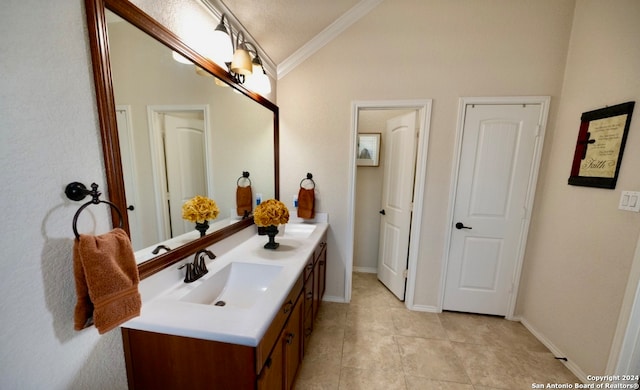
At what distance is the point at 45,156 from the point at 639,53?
2.86m

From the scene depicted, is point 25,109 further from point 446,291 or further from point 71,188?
point 446,291

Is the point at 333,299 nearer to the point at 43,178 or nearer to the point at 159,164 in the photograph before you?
the point at 159,164

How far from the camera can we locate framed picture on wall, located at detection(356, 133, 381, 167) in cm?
275

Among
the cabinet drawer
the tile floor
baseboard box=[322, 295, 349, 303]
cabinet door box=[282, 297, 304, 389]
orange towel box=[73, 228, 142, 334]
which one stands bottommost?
the tile floor

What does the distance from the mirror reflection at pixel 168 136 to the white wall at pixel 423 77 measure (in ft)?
2.23

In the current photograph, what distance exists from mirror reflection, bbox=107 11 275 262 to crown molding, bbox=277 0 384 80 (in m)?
0.65

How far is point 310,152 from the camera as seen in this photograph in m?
2.18

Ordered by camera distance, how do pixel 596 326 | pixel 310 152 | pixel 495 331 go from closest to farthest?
pixel 596 326, pixel 495 331, pixel 310 152

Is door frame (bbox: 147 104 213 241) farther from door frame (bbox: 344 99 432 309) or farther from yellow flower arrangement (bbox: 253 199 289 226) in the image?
door frame (bbox: 344 99 432 309)

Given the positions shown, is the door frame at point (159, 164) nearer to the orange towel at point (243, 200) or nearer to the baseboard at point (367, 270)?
the orange towel at point (243, 200)

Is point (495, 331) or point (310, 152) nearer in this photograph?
point (495, 331)

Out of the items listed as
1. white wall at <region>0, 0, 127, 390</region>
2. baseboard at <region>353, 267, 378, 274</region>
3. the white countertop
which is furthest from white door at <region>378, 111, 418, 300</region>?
white wall at <region>0, 0, 127, 390</region>

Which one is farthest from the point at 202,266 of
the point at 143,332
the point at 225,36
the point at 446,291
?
the point at 446,291

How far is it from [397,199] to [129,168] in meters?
2.21
